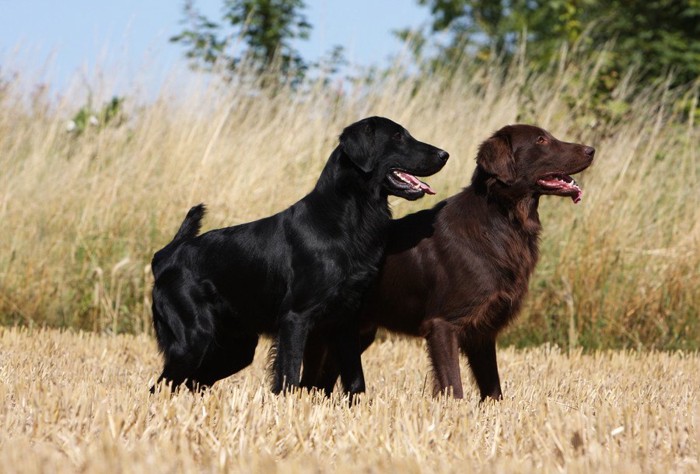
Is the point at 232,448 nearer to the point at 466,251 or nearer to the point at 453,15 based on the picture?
the point at 466,251

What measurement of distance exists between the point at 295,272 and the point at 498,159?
1.16m

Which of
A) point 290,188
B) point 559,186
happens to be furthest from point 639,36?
point 559,186

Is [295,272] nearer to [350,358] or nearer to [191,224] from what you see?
[350,358]

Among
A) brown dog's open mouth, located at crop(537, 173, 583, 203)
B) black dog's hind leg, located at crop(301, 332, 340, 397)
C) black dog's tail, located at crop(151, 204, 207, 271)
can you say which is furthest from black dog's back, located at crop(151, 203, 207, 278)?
brown dog's open mouth, located at crop(537, 173, 583, 203)

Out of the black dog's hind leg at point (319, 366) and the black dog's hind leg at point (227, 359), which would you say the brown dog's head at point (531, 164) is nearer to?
the black dog's hind leg at point (319, 366)

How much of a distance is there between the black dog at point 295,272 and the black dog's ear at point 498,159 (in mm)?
297

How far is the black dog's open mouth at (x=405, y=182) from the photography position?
4.45 metres

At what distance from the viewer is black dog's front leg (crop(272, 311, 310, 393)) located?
4242 millimetres

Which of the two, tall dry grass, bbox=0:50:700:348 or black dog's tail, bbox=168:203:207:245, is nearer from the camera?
Result: black dog's tail, bbox=168:203:207:245

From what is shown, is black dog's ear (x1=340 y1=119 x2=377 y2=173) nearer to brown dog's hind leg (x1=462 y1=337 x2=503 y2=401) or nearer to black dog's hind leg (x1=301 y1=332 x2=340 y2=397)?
black dog's hind leg (x1=301 y1=332 x2=340 y2=397)

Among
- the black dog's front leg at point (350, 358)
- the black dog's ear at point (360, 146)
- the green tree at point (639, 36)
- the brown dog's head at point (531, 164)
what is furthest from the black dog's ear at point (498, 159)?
the green tree at point (639, 36)

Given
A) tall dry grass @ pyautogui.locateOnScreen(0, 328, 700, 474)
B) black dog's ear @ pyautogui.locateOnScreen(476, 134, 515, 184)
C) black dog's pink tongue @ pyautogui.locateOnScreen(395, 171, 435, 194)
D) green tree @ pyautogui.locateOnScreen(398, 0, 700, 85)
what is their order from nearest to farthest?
tall dry grass @ pyautogui.locateOnScreen(0, 328, 700, 474), black dog's pink tongue @ pyautogui.locateOnScreen(395, 171, 435, 194), black dog's ear @ pyautogui.locateOnScreen(476, 134, 515, 184), green tree @ pyautogui.locateOnScreen(398, 0, 700, 85)

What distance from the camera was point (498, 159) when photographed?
4672mm

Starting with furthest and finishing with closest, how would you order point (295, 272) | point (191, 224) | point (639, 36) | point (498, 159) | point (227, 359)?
1. point (639, 36)
2. point (191, 224)
3. point (227, 359)
4. point (498, 159)
5. point (295, 272)
